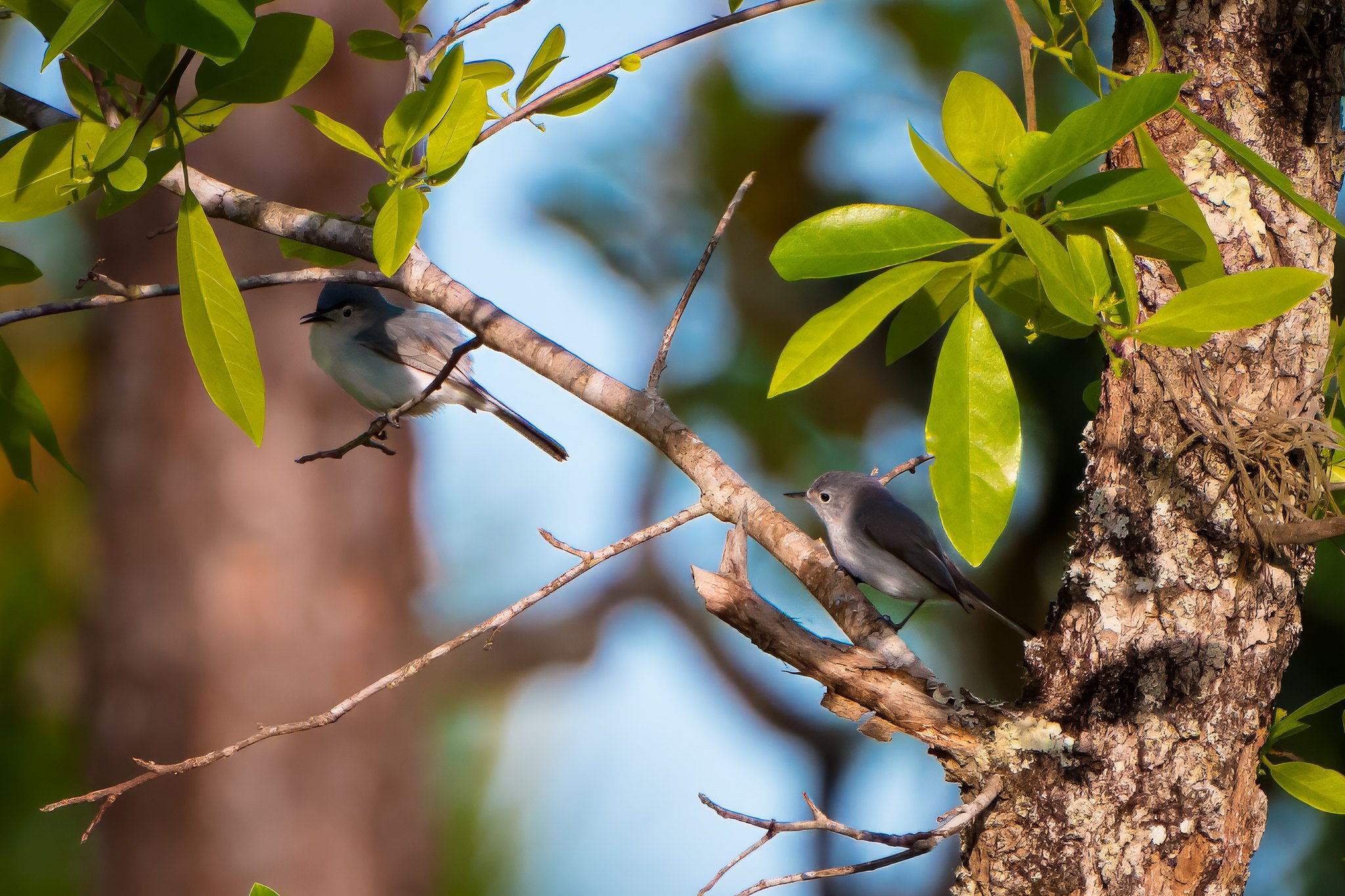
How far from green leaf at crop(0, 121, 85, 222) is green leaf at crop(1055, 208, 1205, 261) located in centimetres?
117

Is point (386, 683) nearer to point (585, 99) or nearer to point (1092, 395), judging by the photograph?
point (585, 99)

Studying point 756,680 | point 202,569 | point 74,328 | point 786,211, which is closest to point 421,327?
point 202,569

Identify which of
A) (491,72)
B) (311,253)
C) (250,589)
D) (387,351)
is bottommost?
(311,253)

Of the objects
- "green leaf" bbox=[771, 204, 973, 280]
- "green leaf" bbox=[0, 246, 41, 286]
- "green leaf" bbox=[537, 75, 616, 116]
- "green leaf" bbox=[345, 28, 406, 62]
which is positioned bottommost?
"green leaf" bbox=[771, 204, 973, 280]

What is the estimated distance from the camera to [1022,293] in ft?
4.20

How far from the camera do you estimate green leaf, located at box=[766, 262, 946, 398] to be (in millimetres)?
1066

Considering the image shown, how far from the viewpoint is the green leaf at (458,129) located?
3.81 ft

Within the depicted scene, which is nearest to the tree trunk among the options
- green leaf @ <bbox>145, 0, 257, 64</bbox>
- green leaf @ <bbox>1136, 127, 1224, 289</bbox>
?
green leaf @ <bbox>1136, 127, 1224, 289</bbox>

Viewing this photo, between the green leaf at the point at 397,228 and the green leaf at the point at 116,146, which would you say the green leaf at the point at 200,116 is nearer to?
the green leaf at the point at 116,146

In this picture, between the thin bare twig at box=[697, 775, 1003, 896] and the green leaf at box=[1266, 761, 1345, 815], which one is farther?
the green leaf at box=[1266, 761, 1345, 815]

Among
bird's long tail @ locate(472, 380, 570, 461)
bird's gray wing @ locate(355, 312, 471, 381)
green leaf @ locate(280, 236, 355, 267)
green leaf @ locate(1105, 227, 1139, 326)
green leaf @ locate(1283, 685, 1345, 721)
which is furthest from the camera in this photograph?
bird's gray wing @ locate(355, 312, 471, 381)

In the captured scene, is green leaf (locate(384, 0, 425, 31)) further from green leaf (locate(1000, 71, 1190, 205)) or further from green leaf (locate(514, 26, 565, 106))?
green leaf (locate(1000, 71, 1190, 205))

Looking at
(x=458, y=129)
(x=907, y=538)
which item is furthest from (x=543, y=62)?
(x=907, y=538)

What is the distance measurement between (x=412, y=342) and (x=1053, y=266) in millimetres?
2774
